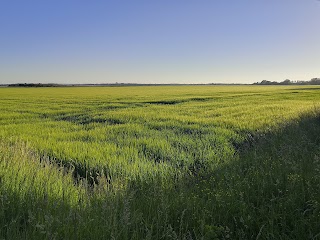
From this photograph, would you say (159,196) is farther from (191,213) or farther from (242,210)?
(242,210)

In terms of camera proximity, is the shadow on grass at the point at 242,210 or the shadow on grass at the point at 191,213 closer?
the shadow on grass at the point at 191,213

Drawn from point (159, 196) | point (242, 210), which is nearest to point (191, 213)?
point (159, 196)

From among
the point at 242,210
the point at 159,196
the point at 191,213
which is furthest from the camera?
the point at 159,196

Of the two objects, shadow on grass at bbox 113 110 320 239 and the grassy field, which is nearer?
the grassy field

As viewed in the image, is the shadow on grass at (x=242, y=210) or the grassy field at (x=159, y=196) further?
the shadow on grass at (x=242, y=210)

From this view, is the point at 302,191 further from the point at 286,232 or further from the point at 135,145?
the point at 135,145

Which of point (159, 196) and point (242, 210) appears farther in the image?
point (159, 196)

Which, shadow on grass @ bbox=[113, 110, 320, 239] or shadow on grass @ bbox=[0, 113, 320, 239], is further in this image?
shadow on grass @ bbox=[113, 110, 320, 239]

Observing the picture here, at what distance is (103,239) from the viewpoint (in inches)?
110

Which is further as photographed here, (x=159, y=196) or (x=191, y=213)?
(x=159, y=196)

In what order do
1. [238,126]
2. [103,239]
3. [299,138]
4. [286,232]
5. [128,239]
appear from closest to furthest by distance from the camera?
[103,239], [128,239], [286,232], [299,138], [238,126]

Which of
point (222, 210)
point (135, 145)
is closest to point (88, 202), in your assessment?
point (222, 210)

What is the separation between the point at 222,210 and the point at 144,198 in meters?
1.02

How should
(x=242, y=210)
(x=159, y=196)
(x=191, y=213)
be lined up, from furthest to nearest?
(x=159, y=196) → (x=242, y=210) → (x=191, y=213)
